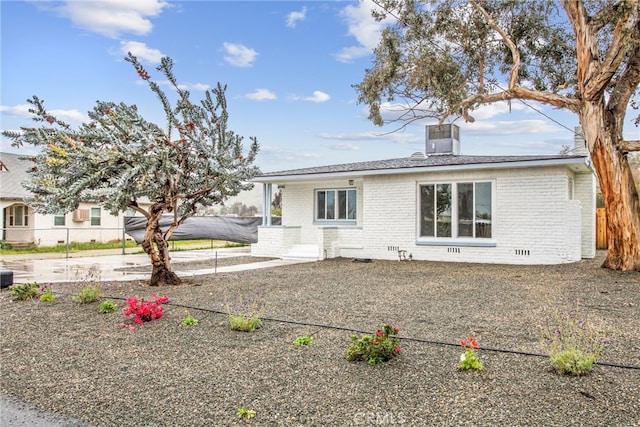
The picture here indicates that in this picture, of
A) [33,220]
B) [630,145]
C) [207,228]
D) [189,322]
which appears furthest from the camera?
[33,220]

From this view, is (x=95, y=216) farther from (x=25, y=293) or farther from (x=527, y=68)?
(x=527, y=68)

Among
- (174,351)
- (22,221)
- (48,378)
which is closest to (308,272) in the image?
(174,351)

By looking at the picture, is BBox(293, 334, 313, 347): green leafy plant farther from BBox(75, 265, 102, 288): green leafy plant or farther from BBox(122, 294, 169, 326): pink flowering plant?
BBox(75, 265, 102, 288): green leafy plant

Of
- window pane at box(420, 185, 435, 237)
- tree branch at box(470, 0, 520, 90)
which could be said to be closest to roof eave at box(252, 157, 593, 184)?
window pane at box(420, 185, 435, 237)

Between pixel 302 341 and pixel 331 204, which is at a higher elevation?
pixel 331 204

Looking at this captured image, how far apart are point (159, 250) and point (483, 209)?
8732 mm

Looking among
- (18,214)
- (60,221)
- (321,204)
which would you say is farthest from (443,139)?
(18,214)

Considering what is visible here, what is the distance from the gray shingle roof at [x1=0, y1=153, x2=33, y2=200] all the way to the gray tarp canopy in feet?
16.6

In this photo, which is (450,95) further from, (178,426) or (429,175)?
(178,426)

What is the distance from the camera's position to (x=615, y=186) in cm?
1094

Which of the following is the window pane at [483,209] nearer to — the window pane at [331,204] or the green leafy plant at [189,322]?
the window pane at [331,204]

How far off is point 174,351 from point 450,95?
33.8ft

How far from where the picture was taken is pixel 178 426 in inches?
126

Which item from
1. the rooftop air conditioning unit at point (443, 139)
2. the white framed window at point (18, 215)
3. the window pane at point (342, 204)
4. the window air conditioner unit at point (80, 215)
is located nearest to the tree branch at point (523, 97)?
the rooftop air conditioning unit at point (443, 139)
